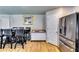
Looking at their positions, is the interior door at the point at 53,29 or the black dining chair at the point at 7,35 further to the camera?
the interior door at the point at 53,29

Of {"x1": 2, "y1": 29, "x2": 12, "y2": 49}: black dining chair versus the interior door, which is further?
the interior door

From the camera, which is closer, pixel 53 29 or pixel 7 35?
pixel 7 35

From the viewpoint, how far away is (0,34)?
1740mm
